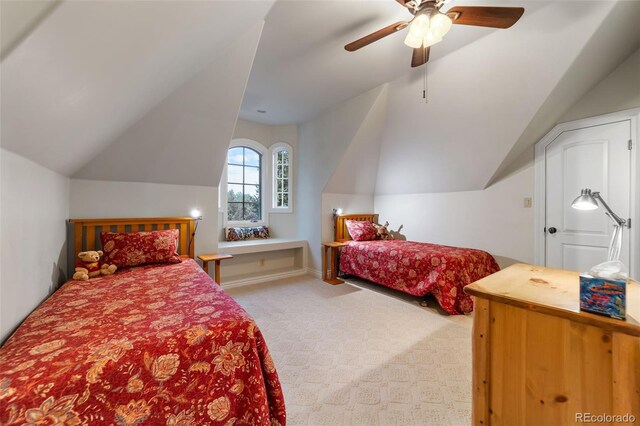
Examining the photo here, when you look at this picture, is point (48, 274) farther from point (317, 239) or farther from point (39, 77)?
point (317, 239)

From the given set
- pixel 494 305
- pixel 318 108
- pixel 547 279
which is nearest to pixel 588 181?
pixel 547 279

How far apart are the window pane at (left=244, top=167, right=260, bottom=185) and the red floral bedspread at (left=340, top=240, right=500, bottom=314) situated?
2187 millimetres

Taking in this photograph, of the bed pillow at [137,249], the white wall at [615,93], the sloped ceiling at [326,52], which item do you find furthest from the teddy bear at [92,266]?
the white wall at [615,93]

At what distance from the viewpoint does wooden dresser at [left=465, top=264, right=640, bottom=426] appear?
884 millimetres

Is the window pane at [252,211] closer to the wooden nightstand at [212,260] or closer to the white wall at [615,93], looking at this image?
the wooden nightstand at [212,260]

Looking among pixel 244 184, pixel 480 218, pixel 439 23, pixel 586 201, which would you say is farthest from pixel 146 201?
pixel 480 218

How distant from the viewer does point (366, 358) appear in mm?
2025

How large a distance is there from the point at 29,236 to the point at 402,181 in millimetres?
4332

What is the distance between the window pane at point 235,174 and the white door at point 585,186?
438cm

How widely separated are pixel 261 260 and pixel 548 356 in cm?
384

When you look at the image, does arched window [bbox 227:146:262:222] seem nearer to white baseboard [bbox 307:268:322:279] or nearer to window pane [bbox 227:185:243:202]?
window pane [bbox 227:185:243:202]

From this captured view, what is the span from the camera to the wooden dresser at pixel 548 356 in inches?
34.8

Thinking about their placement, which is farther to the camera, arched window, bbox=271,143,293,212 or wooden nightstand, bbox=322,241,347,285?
arched window, bbox=271,143,293,212

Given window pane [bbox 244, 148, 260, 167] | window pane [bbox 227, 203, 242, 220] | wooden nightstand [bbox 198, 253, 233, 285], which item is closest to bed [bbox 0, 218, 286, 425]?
wooden nightstand [bbox 198, 253, 233, 285]
